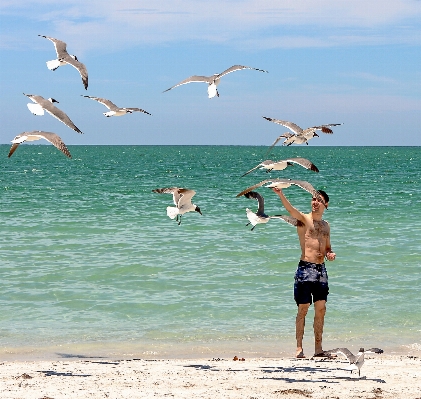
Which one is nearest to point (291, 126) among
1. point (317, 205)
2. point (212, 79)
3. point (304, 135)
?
point (304, 135)

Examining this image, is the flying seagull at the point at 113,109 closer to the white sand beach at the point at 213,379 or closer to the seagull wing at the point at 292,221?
the seagull wing at the point at 292,221

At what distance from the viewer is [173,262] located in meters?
16.8

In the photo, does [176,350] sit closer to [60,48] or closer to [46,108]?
[46,108]

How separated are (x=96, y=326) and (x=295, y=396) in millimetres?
4966

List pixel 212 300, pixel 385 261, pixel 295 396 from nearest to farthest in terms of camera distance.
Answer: pixel 295 396, pixel 212 300, pixel 385 261

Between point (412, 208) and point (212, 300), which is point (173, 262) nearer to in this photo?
point (212, 300)

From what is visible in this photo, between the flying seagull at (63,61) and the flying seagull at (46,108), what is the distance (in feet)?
2.76

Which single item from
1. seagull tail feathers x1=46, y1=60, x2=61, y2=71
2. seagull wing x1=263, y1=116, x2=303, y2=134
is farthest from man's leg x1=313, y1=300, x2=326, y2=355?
seagull tail feathers x1=46, y1=60, x2=61, y2=71

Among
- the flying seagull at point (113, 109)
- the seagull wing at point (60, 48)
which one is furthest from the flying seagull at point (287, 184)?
Result: the seagull wing at point (60, 48)

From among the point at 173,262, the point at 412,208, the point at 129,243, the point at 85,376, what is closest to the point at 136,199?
the point at 412,208

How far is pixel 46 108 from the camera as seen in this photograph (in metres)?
9.73

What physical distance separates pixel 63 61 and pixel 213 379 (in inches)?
207

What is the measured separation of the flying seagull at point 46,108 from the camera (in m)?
9.36

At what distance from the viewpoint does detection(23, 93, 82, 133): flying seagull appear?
9.36 m
